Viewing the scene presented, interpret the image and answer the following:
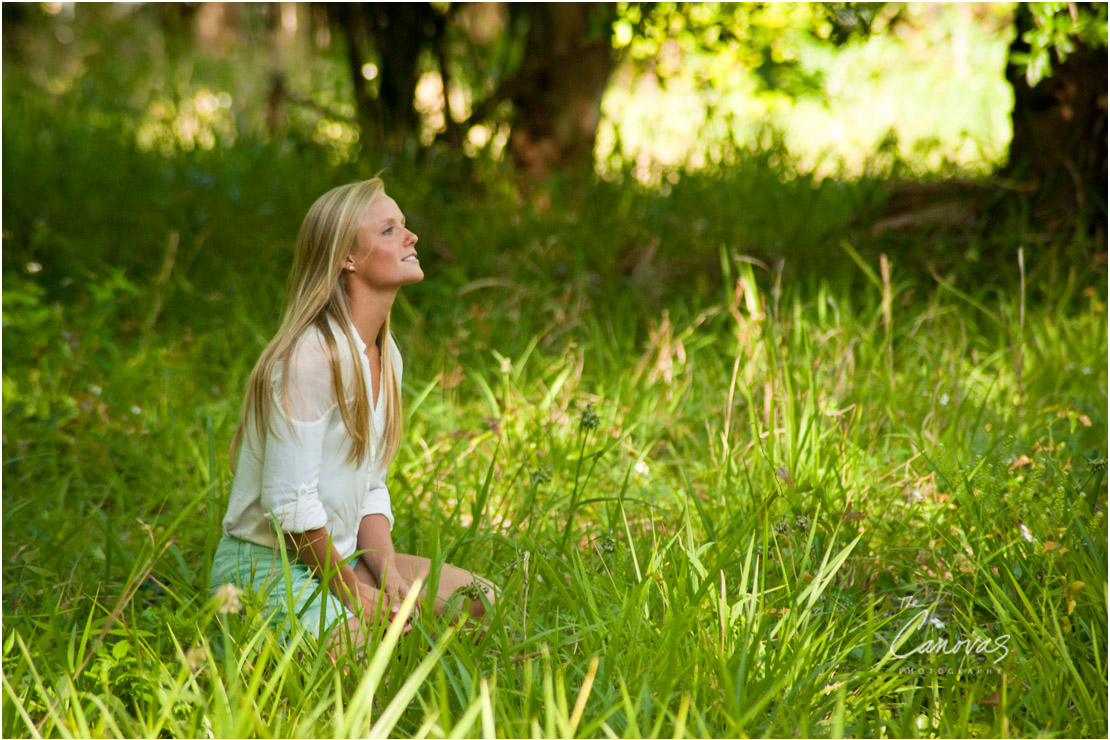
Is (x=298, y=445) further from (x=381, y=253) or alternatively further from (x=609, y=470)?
(x=609, y=470)

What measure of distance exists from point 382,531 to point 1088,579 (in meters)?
1.59

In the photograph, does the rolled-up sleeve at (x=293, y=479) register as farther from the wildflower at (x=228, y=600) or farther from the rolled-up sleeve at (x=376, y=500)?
the wildflower at (x=228, y=600)

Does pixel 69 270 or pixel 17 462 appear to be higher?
pixel 69 270

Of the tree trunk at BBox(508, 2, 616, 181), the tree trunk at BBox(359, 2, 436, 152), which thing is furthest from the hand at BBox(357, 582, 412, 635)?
the tree trunk at BBox(359, 2, 436, 152)

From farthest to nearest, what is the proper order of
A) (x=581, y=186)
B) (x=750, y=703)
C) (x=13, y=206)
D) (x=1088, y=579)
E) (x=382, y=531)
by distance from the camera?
(x=581, y=186)
(x=13, y=206)
(x=382, y=531)
(x=1088, y=579)
(x=750, y=703)

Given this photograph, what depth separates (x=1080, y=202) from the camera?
404 centimetres

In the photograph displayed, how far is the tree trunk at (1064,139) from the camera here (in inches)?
162

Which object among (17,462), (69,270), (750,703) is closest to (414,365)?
(17,462)

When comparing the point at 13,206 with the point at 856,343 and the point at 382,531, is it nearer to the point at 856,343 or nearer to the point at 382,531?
the point at 382,531

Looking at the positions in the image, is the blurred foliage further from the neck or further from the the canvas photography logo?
the neck

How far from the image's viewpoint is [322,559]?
81.6 inches

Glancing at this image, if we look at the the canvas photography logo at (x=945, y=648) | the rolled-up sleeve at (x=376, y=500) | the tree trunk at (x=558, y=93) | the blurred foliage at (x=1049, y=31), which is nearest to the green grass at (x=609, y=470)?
the the canvas photography logo at (x=945, y=648)

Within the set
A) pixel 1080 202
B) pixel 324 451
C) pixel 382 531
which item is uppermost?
pixel 1080 202

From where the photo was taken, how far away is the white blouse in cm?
200
